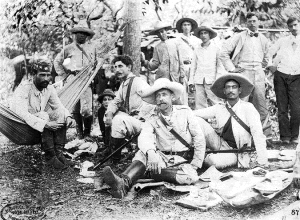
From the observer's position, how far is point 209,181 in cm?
312

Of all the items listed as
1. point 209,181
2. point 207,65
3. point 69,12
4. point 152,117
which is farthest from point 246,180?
point 69,12

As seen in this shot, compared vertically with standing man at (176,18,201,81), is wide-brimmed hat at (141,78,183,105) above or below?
below

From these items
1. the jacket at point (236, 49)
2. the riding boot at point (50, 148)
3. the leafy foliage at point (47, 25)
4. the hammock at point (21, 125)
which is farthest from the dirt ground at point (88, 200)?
the leafy foliage at point (47, 25)

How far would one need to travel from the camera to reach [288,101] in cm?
467

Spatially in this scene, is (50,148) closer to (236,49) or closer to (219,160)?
(219,160)

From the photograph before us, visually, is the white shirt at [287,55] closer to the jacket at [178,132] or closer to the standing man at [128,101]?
the standing man at [128,101]

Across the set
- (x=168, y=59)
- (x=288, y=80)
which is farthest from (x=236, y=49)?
(x=168, y=59)

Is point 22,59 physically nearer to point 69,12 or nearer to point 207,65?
point 69,12

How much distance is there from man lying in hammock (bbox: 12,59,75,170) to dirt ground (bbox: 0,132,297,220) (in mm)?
177

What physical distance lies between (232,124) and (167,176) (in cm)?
85

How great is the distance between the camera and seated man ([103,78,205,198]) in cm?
305

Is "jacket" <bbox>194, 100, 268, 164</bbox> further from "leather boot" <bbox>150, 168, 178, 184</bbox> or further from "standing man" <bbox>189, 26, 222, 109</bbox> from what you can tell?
"standing man" <bbox>189, 26, 222, 109</bbox>

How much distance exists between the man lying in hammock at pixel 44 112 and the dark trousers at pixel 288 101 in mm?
2586

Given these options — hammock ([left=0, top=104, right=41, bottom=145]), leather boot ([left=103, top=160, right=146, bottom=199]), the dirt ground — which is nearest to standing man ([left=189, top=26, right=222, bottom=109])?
the dirt ground
